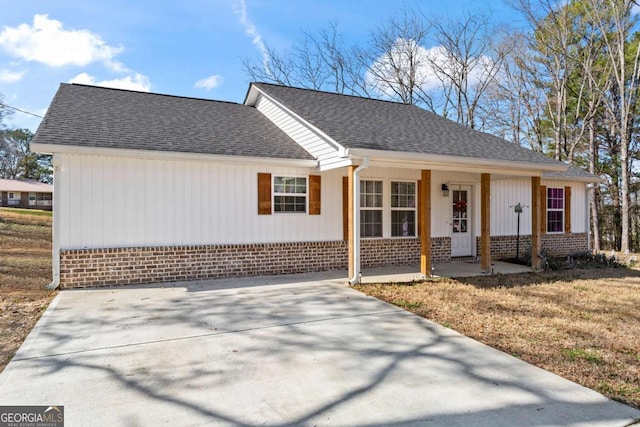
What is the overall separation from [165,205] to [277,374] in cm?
510

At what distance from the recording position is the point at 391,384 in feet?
11.2

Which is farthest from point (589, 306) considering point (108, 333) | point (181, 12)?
point (181, 12)

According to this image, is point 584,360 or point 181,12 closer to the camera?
point 584,360

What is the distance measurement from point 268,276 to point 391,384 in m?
5.37

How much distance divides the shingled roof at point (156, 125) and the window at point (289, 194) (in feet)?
1.95

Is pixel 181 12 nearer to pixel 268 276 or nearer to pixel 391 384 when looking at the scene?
pixel 268 276

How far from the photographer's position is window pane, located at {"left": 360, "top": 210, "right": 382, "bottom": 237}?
9.64 m

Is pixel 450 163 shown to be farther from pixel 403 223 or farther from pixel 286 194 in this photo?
pixel 286 194

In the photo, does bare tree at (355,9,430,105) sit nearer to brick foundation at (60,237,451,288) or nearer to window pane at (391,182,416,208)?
window pane at (391,182,416,208)

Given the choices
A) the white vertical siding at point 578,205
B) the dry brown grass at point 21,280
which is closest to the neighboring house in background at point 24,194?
the dry brown grass at point 21,280

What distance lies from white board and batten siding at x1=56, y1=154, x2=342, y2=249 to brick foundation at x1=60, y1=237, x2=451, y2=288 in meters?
0.17

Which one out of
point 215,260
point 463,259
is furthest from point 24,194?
point 463,259

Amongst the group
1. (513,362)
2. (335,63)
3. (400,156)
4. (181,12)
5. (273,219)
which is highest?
(335,63)

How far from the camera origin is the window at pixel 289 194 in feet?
28.6
